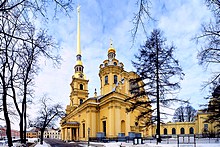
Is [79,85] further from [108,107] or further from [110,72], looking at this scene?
[108,107]

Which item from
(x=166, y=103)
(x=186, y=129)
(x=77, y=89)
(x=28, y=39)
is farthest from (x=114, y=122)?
(x=186, y=129)

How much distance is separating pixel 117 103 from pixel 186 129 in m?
40.8

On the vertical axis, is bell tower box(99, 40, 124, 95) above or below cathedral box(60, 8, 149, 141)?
above

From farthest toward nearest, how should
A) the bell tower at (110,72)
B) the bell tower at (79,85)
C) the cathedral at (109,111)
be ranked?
the bell tower at (79,85)
the bell tower at (110,72)
the cathedral at (109,111)

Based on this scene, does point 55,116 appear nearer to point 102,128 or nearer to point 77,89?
point 102,128

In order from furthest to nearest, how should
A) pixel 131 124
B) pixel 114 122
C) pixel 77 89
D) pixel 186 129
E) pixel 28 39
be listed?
pixel 186 129 < pixel 77 89 < pixel 131 124 < pixel 114 122 < pixel 28 39

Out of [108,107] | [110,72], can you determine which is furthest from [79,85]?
[108,107]

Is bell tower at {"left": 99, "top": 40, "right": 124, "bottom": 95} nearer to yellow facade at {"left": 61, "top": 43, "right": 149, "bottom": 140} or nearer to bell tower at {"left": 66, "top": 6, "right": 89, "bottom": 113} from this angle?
yellow facade at {"left": 61, "top": 43, "right": 149, "bottom": 140}

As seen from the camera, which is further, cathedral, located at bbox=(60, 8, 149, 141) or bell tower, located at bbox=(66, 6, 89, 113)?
bell tower, located at bbox=(66, 6, 89, 113)

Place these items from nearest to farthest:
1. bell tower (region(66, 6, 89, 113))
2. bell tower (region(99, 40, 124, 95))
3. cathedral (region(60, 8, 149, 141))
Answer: cathedral (region(60, 8, 149, 141)) → bell tower (region(99, 40, 124, 95)) → bell tower (region(66, 6, 89, 113))

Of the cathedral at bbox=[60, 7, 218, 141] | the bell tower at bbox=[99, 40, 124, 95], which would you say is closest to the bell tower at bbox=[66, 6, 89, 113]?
the cathedral at bbox=[60, 7, 218, 141]

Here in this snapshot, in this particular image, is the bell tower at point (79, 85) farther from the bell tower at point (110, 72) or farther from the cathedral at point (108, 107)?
the bell tower at point (110, 72)

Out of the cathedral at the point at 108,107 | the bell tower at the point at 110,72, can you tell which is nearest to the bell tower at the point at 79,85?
the cathedral at the point at 108,107

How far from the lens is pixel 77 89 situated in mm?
61000
